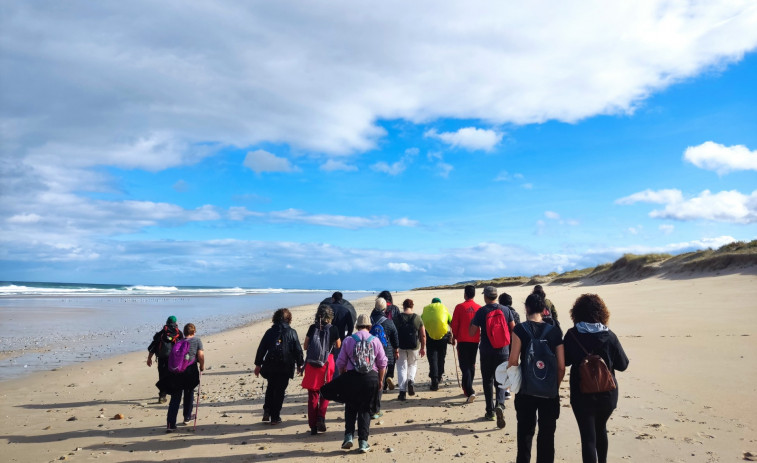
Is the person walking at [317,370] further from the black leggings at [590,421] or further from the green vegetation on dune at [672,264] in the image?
the green vegetation on dune at [672,264]

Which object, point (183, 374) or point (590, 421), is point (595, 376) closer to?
point (590, 421)

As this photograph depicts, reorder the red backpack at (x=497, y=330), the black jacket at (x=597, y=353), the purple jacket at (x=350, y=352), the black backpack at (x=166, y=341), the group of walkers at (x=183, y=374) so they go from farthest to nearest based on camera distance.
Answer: the black backpack at (x=166, y=341) < the group of walkers at (x=183, y=374) < the red backpack at (x=497, y=330) < the purple jacket at (x=350, y=352) < the black jacket at (x=597, y=353)

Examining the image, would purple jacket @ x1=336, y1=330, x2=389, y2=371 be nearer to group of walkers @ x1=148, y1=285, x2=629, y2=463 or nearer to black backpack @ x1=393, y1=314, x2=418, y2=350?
group of walkers @ x1=148, y1=285, x2=629, y2=463

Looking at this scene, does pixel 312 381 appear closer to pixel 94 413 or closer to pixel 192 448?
pixel 192 448

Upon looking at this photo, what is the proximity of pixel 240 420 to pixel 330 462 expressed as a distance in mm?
2701

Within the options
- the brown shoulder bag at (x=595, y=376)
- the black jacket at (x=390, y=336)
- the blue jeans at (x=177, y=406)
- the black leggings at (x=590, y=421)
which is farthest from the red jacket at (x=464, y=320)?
the blue jeans at (x=177, y=406)

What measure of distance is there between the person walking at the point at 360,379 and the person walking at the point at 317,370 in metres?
0.83

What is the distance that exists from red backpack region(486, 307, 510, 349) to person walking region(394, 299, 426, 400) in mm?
1974

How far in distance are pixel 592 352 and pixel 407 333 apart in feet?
16.9

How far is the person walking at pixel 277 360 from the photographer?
7848mm

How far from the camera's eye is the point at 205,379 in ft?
39.7

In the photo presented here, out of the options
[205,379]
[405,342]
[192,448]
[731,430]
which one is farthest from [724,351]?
[205,379]

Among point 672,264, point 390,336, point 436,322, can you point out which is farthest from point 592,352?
point 672,264

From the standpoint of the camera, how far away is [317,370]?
751cm
